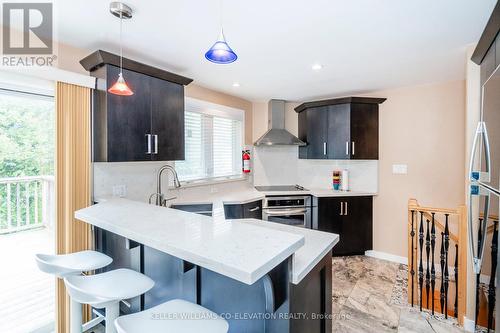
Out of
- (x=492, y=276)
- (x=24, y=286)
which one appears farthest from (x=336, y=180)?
(x=24, y=286)

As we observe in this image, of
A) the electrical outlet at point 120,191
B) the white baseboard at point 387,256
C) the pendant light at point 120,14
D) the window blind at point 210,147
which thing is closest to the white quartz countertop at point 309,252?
the pendant light at point 120,14

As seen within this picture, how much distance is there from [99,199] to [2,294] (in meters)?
1.40

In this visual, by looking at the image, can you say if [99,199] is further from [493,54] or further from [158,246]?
[493,54]

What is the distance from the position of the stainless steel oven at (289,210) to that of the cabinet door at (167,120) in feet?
5.04

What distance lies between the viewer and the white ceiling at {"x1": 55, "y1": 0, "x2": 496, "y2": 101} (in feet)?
5.43

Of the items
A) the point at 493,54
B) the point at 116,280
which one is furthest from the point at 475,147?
the point at 116,280

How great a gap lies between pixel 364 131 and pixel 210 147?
7.51ft

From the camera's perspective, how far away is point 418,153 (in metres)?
3.49

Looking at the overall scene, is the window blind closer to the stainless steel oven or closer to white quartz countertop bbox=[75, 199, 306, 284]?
the stainless steel oven

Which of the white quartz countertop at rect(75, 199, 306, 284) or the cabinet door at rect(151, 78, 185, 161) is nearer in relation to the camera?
the white quartz countertop at rect(75, 199, 306, 284)

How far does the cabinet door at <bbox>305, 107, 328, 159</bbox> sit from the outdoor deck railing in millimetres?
3696

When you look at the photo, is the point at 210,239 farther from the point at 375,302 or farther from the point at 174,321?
the point at 375,302

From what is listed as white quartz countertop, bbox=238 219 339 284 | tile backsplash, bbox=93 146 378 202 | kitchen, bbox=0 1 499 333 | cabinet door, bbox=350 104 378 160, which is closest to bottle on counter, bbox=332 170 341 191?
kitchen, bbox=0 1 499 333

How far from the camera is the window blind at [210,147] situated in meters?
3.41
